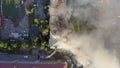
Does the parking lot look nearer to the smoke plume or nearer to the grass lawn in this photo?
the grass lawn

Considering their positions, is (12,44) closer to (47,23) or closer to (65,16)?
(47,23)

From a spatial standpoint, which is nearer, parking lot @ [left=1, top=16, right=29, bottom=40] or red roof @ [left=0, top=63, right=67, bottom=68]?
red roof @ [left=0, top=63, right=67, bottom=68]

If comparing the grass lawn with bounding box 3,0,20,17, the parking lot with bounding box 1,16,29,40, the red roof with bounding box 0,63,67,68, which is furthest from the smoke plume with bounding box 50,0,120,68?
the grass lawn with bounding box 3,0,20,17

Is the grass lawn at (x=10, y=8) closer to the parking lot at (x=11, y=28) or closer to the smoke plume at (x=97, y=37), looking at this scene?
the parking lot at (x=11, y=28)

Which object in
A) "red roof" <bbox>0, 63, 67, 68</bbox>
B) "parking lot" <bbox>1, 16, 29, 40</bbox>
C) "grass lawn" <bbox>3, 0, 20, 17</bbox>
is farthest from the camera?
"parking lot" <bbox>1, 16, 29, 40</bbox>

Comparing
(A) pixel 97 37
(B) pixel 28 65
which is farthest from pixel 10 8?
(A) pixel 97 37

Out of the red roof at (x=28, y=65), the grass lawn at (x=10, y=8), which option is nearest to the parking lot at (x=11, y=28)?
the grass lawn at (x=10, y=8)

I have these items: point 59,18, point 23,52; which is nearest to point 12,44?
point 23,52

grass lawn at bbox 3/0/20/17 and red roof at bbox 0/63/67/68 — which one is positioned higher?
grass lawn at bbox 3/0/20/17
